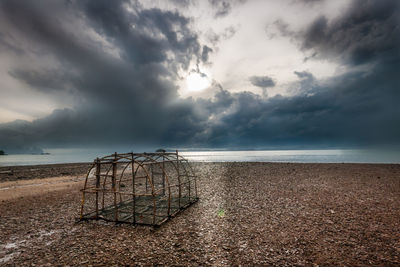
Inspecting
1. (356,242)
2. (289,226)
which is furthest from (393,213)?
(289,226)

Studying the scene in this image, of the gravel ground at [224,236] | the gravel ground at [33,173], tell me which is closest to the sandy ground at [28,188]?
the gravel ground at [224,236]

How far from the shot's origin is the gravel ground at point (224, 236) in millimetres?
8000

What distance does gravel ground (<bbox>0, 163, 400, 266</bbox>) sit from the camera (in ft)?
26.2

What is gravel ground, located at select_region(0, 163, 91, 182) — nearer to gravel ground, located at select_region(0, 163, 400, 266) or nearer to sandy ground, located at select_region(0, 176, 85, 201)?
sandy ground, located at select_region(0, 176, 85, 201)

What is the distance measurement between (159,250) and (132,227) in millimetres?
3292

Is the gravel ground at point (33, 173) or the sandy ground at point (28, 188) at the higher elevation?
the gravel ground at point (33, 173)

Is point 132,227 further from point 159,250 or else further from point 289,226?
point 289,226

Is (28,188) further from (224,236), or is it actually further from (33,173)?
(224,236)

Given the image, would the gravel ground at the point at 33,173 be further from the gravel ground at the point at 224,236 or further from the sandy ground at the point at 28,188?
the gravel ground at the point at 224,236

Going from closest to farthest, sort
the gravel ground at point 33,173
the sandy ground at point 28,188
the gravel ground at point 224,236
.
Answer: the gravel ground at point 224,236 → the sandy ground at point 28,188 → the gravel ground at point 33,173

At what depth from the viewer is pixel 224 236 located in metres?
9.96

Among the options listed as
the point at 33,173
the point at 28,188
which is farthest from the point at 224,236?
the point at 33,173

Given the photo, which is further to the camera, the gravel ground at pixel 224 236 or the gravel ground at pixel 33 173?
the gravel ground at pixel 33 173

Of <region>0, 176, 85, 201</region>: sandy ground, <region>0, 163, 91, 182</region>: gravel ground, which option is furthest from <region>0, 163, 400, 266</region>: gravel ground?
<region>0, 163, 91, 182</region>: gravel ground
